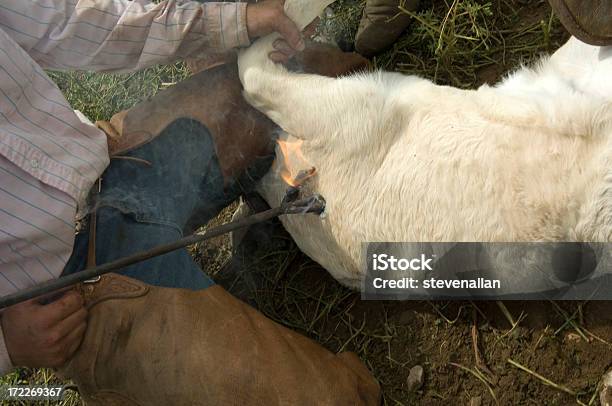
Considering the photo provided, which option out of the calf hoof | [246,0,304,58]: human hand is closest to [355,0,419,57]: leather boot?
[246,0,304,58]: human hand

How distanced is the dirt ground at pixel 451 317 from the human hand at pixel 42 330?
1.10 metres

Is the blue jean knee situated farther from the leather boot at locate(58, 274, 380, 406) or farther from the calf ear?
the calf ear

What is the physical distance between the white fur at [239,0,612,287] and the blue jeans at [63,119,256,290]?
0.93 feet

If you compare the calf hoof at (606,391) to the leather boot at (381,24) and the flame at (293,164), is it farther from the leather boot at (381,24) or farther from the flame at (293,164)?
the leather boot at (381,24)

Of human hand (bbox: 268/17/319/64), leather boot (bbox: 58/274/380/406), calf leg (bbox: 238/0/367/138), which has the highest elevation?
human hand (bbox: 268/17/319/64)

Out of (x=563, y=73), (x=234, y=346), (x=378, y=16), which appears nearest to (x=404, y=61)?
(x=378, y=16)

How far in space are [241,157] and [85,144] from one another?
64 centimetres

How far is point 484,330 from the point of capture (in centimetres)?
243

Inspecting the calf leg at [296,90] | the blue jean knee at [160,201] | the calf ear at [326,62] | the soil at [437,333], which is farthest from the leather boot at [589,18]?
the blue jean knee at [160,201]

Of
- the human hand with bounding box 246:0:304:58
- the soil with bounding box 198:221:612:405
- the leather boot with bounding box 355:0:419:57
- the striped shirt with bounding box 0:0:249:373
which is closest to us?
the striped shirt with bounding box 0:0:249:373

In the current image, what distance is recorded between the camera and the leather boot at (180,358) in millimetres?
1830

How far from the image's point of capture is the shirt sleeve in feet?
6.76

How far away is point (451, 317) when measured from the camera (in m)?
2.49

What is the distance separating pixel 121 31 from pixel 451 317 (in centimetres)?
186
